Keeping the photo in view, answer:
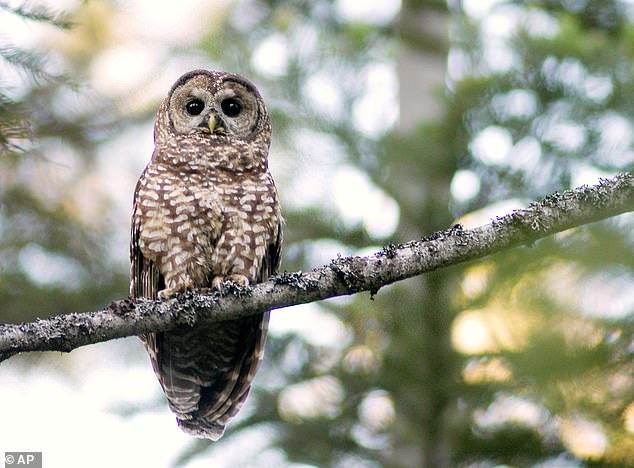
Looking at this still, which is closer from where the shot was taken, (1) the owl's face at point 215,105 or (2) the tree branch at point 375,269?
(2) the tree branch at point 375,269

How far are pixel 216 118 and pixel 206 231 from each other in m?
0.84

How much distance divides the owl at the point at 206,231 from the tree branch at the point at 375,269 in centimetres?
82

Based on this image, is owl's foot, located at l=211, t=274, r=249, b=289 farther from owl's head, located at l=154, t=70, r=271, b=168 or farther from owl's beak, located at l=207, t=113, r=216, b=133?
owl's beak, located at l=207, t=113, r=216, b=133

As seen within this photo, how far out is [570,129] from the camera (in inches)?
243

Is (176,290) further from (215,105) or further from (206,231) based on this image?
(215,105)

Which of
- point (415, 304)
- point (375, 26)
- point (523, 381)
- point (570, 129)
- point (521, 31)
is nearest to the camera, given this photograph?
point (523, 381)

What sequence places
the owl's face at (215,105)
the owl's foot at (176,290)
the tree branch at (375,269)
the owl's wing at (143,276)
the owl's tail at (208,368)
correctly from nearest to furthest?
the tree branch at (375,269) < the owl's foot at (176,290) < the owl's wing at (143,276) < the owl's tail at (208,368) < the owl's face at (215,105)

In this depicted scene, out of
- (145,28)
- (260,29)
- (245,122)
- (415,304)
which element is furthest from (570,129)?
(145,28)

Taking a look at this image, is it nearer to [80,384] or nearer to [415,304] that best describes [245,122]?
[415,304]

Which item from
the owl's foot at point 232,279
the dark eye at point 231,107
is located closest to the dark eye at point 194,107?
the dark eye at point 231,107

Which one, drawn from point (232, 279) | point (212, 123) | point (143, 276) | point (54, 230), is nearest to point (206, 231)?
Result: point (232, 279)

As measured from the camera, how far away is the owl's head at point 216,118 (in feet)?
17.6

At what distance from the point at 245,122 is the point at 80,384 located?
4.47 meters

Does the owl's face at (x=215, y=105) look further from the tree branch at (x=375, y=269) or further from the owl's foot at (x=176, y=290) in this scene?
the tree branch at (x=375, y=269)
